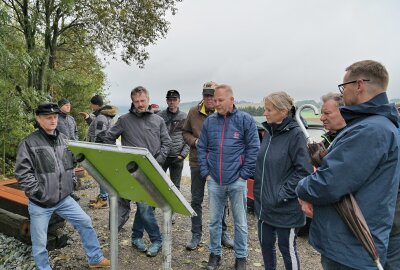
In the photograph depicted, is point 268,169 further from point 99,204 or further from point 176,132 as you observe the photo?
point 99,204

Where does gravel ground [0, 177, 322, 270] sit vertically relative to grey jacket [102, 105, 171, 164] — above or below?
below

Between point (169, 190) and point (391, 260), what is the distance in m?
1.53

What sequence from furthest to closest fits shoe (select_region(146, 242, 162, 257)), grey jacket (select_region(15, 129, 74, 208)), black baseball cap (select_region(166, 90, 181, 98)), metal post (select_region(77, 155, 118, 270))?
black baseball cap (select_region(166, 90, 181, 98))
shoe (select_region(146, 242, 162, 257))
grey jacket (select_region(15, 129, 74, 208))
metal post (select_region(77, 155, 118, 270))

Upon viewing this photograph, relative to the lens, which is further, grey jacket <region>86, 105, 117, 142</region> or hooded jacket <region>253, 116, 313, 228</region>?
grey jacket <region>86, 105, 117, 142</region>

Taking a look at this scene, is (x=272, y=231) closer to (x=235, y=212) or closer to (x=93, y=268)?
(x=235, y=212)

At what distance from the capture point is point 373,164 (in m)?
1.92

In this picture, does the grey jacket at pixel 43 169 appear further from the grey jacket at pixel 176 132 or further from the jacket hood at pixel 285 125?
the jacket hood at pixel 285 125

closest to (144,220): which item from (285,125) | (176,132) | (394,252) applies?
(176,132)

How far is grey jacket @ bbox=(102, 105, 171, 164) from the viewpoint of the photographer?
465cm

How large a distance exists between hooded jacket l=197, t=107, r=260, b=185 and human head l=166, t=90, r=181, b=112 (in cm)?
172

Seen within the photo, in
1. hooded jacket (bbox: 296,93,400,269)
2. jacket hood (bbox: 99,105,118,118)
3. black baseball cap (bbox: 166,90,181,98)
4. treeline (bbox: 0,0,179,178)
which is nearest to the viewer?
hooded jacket (bbox: 296,93,400,269)

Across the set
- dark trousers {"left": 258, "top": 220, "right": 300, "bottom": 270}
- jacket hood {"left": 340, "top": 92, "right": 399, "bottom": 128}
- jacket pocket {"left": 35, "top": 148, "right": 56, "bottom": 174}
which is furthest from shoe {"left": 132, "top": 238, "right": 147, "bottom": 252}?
jacket hood {"left": 340, "top": 92, "right": 399, "bottom": 128}

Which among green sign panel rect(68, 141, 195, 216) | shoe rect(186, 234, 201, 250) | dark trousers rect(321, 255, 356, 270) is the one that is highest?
green sign panel rect(68, 141, 195, 216)

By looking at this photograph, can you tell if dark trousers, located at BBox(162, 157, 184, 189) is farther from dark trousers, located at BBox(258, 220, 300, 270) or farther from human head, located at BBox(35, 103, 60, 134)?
dark trousers, located at BBox(258, 220, 300, 270)
